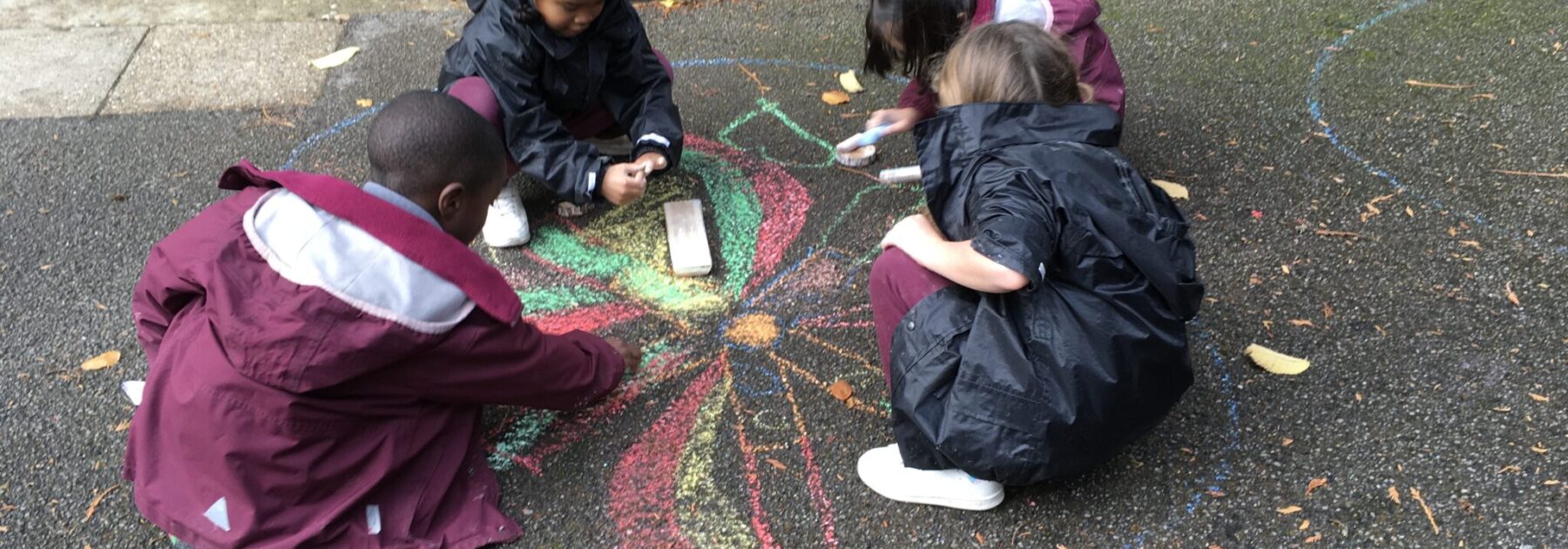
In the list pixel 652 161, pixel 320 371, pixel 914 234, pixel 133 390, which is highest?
pixel 914 234

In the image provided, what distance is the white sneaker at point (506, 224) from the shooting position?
2.75m

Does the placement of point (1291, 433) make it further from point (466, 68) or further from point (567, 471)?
point (466, 68)

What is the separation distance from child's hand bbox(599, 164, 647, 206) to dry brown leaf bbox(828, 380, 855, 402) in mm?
787

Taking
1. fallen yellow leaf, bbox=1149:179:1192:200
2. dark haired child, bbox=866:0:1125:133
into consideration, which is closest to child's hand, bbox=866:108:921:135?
dark haired child, bbox=866:0:1125:133

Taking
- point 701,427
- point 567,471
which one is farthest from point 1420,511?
point 567,471

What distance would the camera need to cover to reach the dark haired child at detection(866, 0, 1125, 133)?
8.27 ft

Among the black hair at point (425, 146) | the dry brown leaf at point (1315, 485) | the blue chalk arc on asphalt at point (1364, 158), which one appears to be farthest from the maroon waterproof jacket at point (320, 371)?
the blue chalk arc on asphalt at point (1364, 158)

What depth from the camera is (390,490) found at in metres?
1.91

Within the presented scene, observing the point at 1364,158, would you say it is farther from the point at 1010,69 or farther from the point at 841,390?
the point at 841,390

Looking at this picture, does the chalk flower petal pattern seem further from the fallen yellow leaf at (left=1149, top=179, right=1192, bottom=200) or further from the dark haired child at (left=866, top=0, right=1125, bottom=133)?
the fallen yellow leaf at (left=1149, top=179, right=1192, bottom=200)

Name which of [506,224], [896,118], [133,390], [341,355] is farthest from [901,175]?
[133,390]

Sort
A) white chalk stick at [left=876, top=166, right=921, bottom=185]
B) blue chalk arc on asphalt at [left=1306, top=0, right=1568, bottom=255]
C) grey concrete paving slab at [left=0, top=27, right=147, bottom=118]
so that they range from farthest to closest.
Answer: grey concrete paving slab at [left=0, top=27, right=147, bottom=118] < white chalk stick at [left=876, top=166, right=921, bottom=185] < blue chalk arc on asphalt at [left=1306, top=0, right=1568, bottom=255]

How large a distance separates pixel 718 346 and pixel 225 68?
8.44 feet

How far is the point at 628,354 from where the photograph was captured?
7.53 ft
